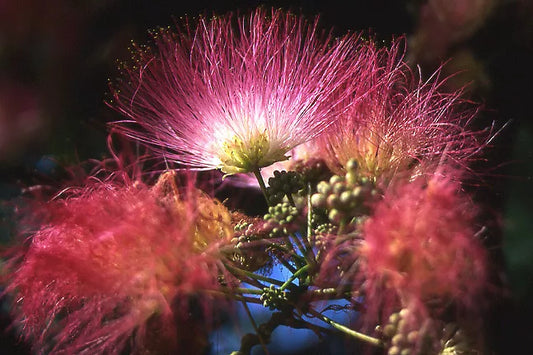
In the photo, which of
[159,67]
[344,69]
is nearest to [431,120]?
[344,69]

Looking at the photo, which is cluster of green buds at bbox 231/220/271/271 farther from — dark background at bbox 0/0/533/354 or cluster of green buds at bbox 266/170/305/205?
dark background at bbox 0/0/533/354

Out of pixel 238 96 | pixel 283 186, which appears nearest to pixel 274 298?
pixel 283 186

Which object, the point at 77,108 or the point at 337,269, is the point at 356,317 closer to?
the point at 337,269

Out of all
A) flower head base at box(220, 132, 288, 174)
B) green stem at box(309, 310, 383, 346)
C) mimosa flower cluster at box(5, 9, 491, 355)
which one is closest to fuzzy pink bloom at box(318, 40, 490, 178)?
mimosa flower cluster at box(5, 9, 491, 355)

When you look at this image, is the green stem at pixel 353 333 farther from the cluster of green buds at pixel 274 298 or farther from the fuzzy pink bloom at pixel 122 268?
the fuzzy pink bloom at pixel 122 268

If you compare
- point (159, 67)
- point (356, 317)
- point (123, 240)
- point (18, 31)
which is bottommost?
point (356, 317)

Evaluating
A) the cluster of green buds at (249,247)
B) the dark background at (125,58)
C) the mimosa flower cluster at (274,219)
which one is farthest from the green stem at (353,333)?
the dark background at (125,58)

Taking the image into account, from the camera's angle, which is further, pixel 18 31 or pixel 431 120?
pixel 18 31
